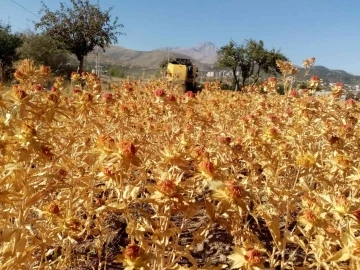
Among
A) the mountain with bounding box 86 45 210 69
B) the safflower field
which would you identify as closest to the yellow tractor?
the safflower field

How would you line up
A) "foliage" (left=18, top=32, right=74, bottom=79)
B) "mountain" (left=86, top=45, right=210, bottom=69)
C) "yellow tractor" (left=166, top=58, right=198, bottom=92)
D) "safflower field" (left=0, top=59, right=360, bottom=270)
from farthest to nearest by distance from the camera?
"mountain" (left=86, top=45, right=210, bottom=69)
"foliage" (left=18, top=32, right=74, bottom=79)
"yellow tractor" (left=166, top=58, right=198, bottom=92)
"safflower field" (left=0, top=59, right=360, bottom=270)

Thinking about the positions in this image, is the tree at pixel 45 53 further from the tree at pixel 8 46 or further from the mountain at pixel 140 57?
the mountain at pixel 140 57

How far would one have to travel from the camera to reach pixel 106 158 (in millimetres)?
1818

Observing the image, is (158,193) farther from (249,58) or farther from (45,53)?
(249,58)

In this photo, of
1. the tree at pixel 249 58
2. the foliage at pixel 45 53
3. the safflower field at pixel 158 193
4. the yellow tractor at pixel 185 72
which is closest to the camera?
the safflower field at pixel 158 193

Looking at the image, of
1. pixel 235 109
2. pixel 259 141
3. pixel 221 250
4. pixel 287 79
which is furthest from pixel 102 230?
pixel 287 79

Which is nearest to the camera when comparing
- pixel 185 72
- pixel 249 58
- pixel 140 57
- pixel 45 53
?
pixel 185 72


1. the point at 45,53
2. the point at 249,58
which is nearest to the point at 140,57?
the point at 249,58

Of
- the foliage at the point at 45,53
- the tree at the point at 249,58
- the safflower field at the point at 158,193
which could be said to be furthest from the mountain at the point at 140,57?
the safflower field at the point at 158,193

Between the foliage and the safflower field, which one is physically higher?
the foliage

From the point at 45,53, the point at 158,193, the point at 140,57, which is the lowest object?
the point at 158,193

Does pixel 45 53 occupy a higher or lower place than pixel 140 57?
lower

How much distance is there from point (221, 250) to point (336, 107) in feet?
8.61

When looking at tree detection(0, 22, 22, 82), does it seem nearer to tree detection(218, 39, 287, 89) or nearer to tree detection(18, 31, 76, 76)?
tree detection(18, 31, 76, 76)
